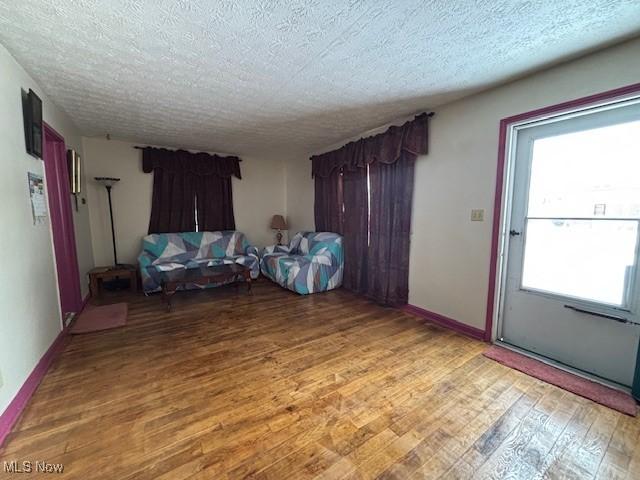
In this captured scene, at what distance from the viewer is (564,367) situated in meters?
2.02

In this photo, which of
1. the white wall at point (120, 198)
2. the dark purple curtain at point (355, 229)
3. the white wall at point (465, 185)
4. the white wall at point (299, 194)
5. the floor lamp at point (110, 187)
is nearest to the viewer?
the white wall at point (465, 185)

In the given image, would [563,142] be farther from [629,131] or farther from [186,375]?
[186,375]

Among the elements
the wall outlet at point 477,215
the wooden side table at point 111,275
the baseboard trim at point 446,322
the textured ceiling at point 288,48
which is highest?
the textured ceiling at point 288,48

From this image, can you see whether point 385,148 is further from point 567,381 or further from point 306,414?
point 306,414

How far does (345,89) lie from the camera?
2.33 m

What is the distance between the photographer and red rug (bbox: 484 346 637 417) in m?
1.65

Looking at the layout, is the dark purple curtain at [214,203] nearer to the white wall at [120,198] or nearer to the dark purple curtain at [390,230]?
the white wall at [120,198]

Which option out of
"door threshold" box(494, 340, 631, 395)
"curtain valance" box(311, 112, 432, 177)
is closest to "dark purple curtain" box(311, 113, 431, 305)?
"curtain valance" box(311, 112, 432, 177)

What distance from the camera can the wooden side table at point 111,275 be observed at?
3.58 metres

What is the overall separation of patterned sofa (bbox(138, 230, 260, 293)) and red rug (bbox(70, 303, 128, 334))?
574 millimetres

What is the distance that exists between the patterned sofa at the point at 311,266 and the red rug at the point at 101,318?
1913 millimetres

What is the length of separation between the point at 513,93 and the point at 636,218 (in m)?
1.24

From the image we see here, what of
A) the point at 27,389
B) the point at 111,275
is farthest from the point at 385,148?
the point at 111,275

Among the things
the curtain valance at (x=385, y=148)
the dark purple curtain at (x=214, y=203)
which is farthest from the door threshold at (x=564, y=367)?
the dark purple curtain at (x=214, y=203)
